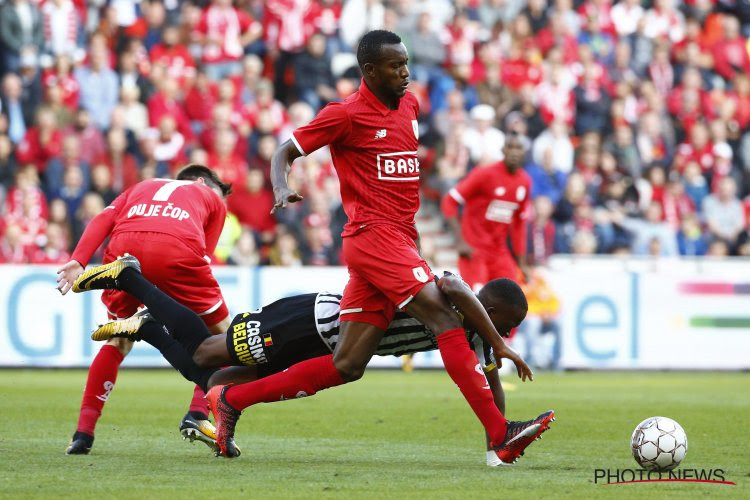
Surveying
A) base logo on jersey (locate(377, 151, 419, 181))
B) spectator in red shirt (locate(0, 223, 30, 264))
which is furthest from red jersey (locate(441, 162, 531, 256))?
base logo on jersey (locate(377, 151, 419, 181))

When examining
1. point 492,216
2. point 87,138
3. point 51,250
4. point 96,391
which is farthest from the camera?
point 87,138

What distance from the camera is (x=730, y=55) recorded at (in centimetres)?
2317

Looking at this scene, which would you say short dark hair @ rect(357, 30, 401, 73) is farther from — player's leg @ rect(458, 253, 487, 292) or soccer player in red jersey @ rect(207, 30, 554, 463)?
player's leg @ rect(458, 253, 487, 292)

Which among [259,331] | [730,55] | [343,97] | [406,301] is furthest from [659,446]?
[730,55]

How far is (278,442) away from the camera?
8.59 m

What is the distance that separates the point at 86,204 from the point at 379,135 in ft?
31.7

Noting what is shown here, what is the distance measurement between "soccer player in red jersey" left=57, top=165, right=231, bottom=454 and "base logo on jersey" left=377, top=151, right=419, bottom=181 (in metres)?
1.44

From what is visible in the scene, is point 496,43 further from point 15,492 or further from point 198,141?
point 15,492

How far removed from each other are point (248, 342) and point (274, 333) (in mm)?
154

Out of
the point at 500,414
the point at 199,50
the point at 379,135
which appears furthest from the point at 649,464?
the point at 199,50

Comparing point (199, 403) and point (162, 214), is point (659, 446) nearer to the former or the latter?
point (199, 403)

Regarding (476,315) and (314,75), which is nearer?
(476,315)

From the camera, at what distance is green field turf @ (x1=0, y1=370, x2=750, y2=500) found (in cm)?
625

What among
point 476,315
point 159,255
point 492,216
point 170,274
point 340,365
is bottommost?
point 340,365
